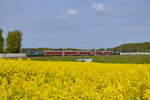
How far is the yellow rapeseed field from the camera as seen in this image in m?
5.09

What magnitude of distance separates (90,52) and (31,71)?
70.1 meters

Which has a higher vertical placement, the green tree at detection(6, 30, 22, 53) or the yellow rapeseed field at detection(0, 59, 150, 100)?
the green tree at detection(6, 30, 22, 53)

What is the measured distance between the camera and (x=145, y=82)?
720 centimetres

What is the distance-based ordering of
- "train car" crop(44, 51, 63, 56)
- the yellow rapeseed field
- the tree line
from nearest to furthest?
the yellow rapeseed field, the tree line, "train car" crop(44, 51, 63, 56)

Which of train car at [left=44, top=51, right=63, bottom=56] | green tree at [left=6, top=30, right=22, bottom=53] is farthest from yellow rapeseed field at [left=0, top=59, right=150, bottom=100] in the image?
train car at [left=44, top=51, right=63, bottom=56]

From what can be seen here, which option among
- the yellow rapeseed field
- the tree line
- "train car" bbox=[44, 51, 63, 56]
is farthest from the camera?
"train car" bbox=[44, 51, 63, 56]

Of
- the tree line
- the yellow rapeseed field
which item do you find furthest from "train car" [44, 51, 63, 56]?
the yellow rapeseed field

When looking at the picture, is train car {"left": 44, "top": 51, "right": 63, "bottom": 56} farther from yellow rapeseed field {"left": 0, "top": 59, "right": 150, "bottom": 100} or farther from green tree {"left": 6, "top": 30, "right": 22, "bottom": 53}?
yellow rapeseed field {"left": 0, "top": 59, "right": 150, "bottom": 100}

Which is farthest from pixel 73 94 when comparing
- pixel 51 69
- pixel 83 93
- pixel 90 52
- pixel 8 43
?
pixel 90 52

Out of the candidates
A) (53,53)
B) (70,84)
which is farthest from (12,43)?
(70,84)

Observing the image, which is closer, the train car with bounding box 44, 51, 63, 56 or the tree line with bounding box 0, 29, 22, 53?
the tree line with bounding box 0, 29, 22, 53

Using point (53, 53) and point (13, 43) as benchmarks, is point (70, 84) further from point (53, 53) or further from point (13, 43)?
point (53, 53)

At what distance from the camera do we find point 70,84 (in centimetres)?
707

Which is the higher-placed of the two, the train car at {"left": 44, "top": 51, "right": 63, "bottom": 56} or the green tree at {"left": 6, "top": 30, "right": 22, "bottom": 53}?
the green tree at {"left": 6, "top": 30, "right": 22, "bottom": 53}
